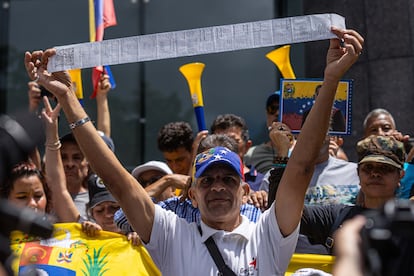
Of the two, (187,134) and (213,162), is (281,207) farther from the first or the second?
(187,134)

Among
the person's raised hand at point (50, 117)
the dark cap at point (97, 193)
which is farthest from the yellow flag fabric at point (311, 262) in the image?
the person's raised hand at point (50, 117)

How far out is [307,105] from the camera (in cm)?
423

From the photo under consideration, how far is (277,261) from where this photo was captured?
10.4 ft

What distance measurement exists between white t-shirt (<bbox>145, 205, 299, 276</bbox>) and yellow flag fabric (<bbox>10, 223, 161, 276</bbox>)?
3.99 ft

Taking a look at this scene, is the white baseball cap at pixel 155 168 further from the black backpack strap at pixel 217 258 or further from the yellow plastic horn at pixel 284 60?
the black backpack strap at pixel 217 258

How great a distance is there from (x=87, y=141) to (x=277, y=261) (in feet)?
3.22

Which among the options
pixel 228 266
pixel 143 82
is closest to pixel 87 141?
pixel 228 266

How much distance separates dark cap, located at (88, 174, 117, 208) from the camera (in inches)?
183

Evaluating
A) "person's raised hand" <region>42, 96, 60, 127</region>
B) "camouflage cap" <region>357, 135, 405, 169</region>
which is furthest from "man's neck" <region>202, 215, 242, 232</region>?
"person's raised hand" <region>42, 96, 60, 127</region>

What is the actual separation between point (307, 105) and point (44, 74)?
157 cm

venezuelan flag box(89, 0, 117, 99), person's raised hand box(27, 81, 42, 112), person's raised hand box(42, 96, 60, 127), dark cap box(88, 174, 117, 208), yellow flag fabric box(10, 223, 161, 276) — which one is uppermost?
venezuelan flag box(89, 0, 117, 99)

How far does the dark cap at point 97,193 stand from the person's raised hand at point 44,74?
130 centimetres

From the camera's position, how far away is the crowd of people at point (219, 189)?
313 cm

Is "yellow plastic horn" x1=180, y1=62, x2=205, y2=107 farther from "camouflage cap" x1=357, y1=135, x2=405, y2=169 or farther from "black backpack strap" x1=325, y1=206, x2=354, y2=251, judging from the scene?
"black backpack strap" x1=325, y1=206, x2=354, y2=251
